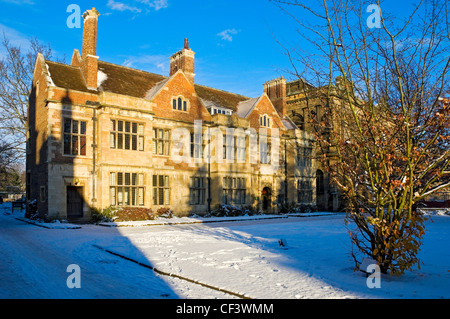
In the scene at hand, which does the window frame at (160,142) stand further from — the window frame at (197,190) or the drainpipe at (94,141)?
the drainpipe at (94,141)

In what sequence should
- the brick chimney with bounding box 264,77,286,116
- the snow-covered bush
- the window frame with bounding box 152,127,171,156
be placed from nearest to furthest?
1. the snow-covered bush
2. the window frame with bounding box 152,127,171,156
3. the brick chimney with bounding box 264,77,286,116

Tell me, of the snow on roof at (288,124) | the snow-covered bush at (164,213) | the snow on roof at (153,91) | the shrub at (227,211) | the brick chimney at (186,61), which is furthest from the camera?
the snow on roof at (288,124)

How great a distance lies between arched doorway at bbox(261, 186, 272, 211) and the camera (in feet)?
105

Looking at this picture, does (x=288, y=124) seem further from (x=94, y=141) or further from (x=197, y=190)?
(x=94, y=141)

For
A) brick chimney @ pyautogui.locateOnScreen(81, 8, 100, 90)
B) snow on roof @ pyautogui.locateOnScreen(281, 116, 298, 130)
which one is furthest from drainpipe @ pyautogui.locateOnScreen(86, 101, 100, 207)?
snow on roof @ pyautogui.locateOnScreen(281, 116, 298, 130)

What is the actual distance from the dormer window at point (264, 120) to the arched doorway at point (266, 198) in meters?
5.41

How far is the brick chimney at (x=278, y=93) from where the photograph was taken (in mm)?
37125

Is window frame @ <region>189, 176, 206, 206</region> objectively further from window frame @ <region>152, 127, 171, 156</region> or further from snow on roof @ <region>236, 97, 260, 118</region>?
snow on roof @ <region>236, 97, 260, 118</region>

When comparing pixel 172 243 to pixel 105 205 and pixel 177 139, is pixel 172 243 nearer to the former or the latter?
pixel 105 205

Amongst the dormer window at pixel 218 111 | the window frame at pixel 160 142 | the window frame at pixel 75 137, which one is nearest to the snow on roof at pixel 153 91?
the window frame at pixel 160 142

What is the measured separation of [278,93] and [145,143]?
1853 centimetres

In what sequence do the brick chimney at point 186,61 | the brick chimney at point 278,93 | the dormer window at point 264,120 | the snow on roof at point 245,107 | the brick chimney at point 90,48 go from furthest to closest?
the brick chimney at point 278,93 → the dormer window at point 264,120 → the snow on roof at point 245,107 → the brick chimney at point 186,61 → the brick chimney at point 90,48

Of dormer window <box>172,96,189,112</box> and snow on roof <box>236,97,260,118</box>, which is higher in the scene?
snow on roof <box>236,97,260,118</box>

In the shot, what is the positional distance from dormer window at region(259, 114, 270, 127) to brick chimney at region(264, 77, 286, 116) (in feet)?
15.7
